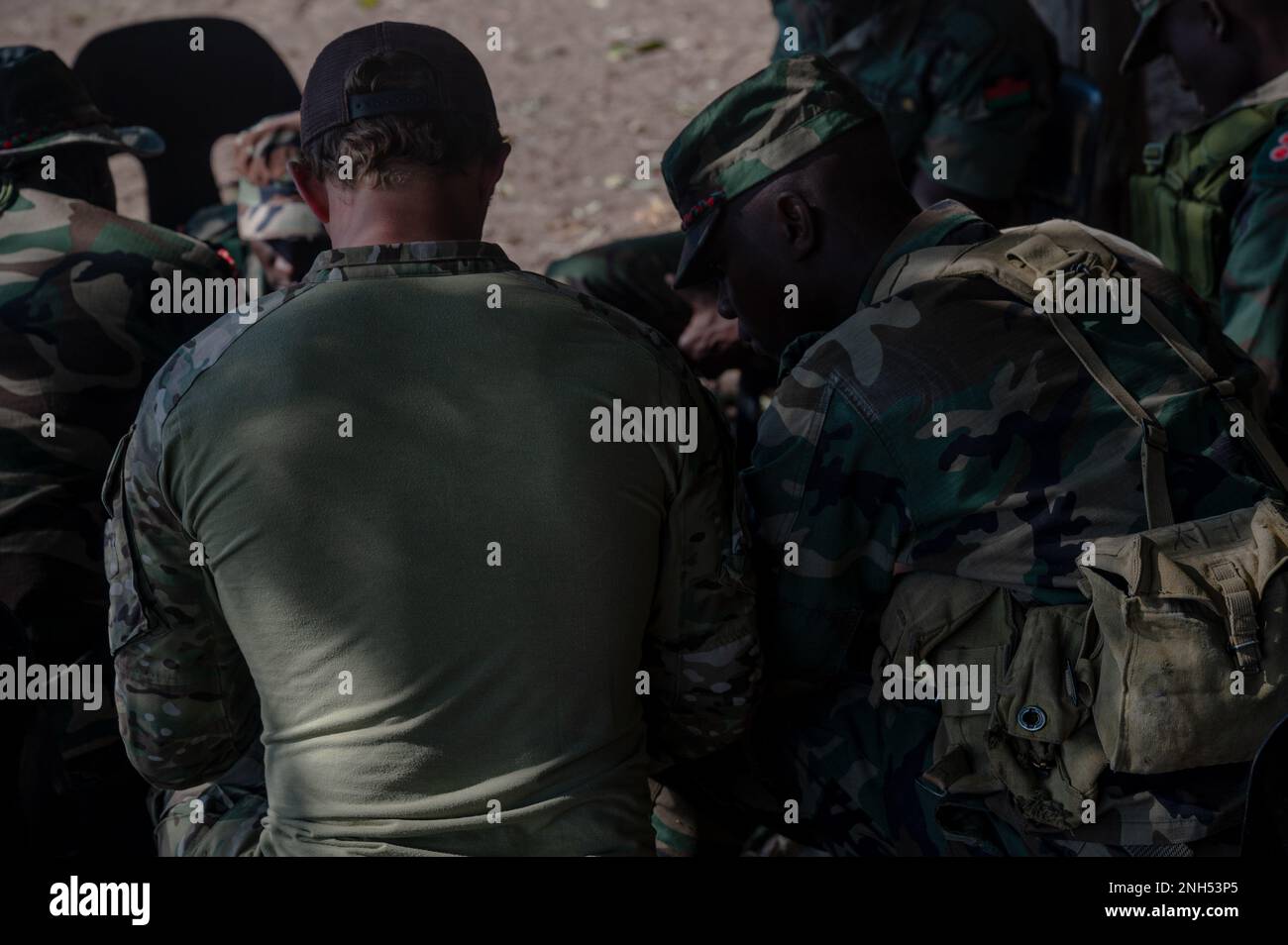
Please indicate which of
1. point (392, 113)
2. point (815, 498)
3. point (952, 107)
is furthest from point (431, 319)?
point (952, 107)

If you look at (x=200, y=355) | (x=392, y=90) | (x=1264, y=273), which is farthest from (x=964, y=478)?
(x=1264, y=273)

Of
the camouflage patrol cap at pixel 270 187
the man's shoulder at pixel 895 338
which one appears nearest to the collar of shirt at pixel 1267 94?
the man's shoulder at pixel 895 338

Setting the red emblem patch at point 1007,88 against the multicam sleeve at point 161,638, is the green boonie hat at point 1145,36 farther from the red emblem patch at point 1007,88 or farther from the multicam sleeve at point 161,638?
the multicam sleeve at point 161,638

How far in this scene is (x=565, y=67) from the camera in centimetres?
751

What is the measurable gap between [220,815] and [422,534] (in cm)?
79

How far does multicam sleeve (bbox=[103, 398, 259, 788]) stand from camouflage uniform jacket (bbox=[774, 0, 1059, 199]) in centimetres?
261

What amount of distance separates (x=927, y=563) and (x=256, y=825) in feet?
3.76

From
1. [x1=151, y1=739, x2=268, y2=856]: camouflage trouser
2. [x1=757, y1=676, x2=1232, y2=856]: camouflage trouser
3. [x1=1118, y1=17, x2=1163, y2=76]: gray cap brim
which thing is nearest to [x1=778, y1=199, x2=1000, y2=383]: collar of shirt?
[x1=757, y1=676, x2=1232, y2=856]: camouflage trouser

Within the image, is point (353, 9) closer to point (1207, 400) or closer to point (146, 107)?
point (146, 107)

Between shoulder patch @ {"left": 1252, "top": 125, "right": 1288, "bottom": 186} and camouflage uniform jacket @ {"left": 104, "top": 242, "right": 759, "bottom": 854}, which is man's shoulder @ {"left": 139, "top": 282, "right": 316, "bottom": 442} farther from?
shoulder patch @ {"left": 1252, "top": 125, "right": 1288, "bottom": 186}

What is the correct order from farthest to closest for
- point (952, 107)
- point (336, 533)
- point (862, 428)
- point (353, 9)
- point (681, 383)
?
point (353, 9)
point (952, 107)
point (862, 428)
point (681, 383)
point (336, 533)

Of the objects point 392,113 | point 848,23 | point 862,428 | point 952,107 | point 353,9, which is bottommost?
point 862,428

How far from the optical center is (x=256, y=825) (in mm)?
2184

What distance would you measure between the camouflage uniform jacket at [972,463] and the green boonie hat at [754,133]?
380 millimetres
